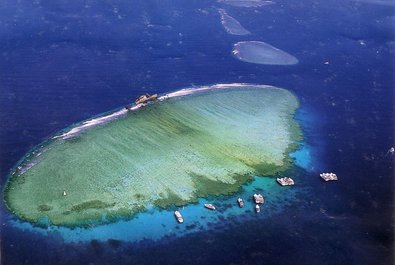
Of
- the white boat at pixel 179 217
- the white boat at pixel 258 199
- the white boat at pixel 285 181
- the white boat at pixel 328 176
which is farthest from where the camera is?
the white boat at pixel 328 176

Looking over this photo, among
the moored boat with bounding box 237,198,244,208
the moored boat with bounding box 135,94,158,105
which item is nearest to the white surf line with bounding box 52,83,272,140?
the moored boat with bounding box 135,94,158,105

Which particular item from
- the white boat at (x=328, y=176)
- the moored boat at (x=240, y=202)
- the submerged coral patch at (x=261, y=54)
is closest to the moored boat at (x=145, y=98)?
the submerged coral patch at (x=261, y=54)

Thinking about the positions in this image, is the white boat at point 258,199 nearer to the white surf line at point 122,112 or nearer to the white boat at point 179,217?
the white boat at point 179,217

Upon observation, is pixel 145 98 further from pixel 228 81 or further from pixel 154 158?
Answer: pixel 228 81

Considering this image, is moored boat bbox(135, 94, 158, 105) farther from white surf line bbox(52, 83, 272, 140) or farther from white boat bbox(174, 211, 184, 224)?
white boat bbox(174, 211, 184, 224)

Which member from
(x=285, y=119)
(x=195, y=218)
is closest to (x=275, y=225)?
(x=195, y=218)

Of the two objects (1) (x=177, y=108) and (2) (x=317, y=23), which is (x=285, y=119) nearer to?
(1) (x=177, y=108)
